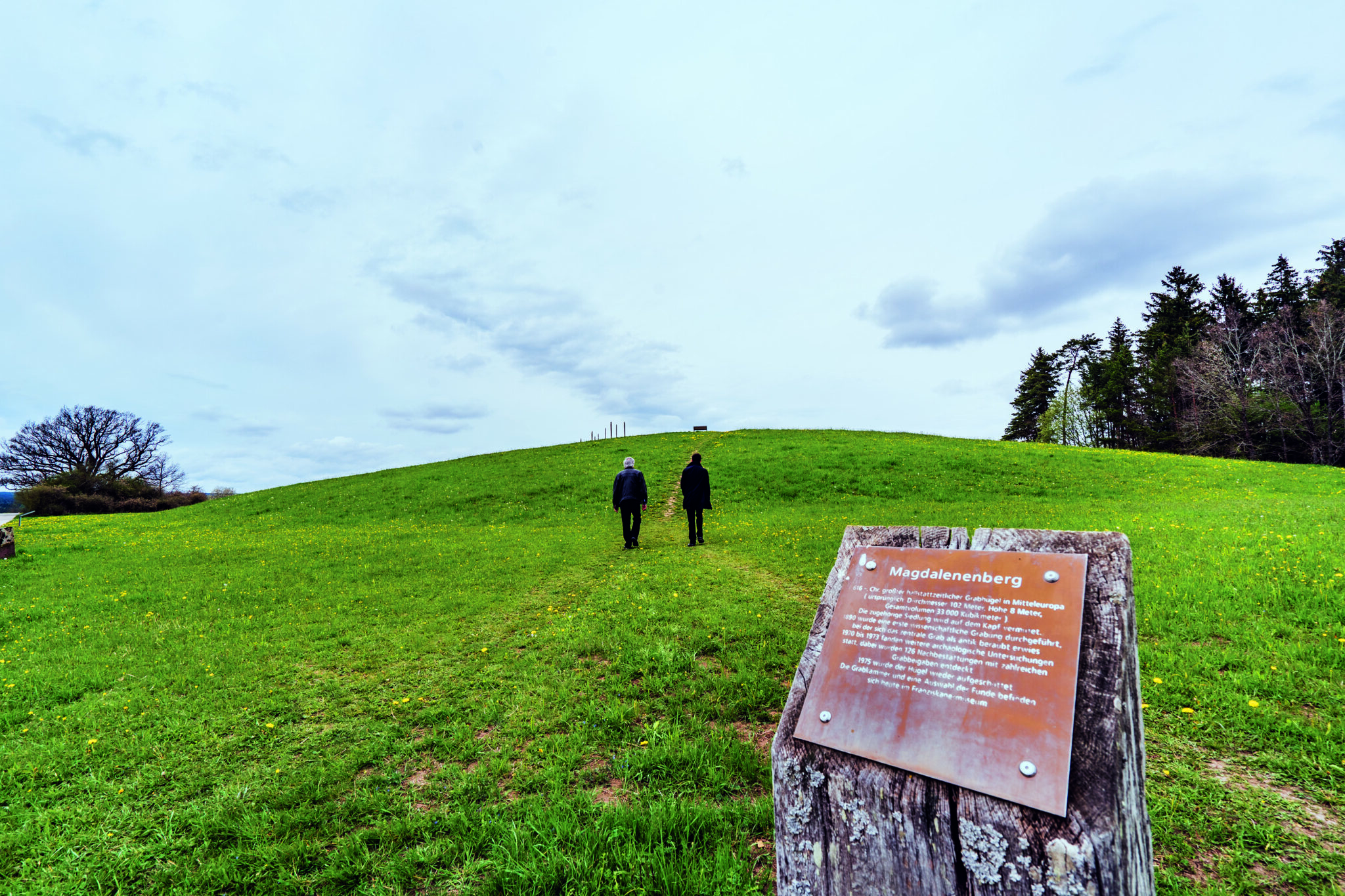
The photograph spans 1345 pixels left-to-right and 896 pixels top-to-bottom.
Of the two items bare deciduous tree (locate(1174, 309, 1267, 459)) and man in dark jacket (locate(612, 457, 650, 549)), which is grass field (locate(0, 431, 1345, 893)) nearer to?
man in dark jacket (locate(612, 457, 650, 549))

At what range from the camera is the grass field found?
11.3 ft

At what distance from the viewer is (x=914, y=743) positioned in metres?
2.44

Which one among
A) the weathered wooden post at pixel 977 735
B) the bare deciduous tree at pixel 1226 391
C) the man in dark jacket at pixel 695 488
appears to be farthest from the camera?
the bare deciduous tree at pixel 1226 391

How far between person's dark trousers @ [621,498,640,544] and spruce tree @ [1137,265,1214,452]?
5312cm

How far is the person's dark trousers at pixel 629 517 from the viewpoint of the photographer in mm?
14070

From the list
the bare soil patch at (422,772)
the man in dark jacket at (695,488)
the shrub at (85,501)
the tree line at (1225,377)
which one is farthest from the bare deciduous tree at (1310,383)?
the shrub at (85,501)

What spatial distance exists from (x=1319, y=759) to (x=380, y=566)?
48.6ft

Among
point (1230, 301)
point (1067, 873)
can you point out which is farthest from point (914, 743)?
point (1230, 301)

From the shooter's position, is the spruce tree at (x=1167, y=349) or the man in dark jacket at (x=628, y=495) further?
the spruce tree at (x=1167, y=349)

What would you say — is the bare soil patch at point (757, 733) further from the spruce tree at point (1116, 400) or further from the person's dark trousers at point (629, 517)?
the spruce tree at point (1116, 400)

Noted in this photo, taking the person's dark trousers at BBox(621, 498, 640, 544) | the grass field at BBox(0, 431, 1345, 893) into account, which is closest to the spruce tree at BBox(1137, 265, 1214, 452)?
the grass field at BBox(0, 431, 1345, 893)

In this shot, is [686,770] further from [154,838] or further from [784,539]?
[784,539]

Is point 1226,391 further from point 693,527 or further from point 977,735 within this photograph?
point 977,735

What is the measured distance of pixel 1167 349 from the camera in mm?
48750
